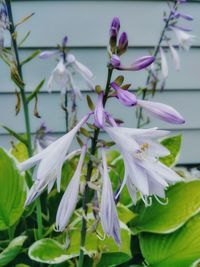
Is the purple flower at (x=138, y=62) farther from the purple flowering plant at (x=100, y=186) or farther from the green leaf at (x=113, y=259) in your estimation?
the green leaf at (x=113, y=259)

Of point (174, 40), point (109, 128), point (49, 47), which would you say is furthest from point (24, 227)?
point (174, 40)

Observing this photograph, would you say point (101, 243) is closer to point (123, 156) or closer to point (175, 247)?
point (175, 247)

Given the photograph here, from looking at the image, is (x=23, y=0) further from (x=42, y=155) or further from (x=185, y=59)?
(x=42, y=155)

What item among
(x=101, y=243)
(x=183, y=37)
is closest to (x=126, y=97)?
(x=101, y=243)

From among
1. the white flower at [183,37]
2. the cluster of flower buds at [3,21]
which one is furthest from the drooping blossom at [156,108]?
the white flower at [183,37]

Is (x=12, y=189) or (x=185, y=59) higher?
(x=185, y=59)

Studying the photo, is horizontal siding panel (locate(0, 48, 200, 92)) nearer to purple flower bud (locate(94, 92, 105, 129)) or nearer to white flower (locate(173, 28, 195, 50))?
white flower (locate(173, 28, 195, 50))

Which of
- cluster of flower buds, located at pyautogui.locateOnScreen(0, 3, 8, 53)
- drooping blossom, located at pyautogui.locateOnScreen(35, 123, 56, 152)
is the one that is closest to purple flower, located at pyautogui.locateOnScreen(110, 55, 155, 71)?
cluster of flower buds, located at pyautogui.locateOnScreen(0, 3, 8, 53)
